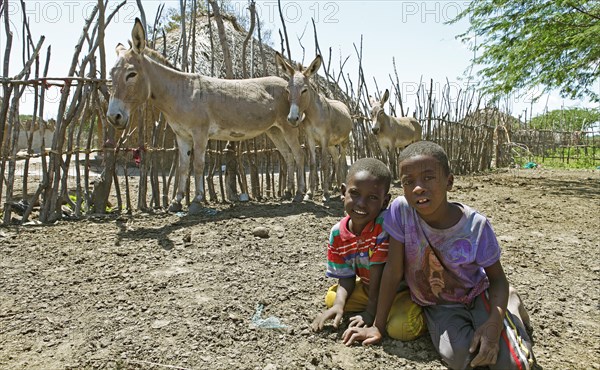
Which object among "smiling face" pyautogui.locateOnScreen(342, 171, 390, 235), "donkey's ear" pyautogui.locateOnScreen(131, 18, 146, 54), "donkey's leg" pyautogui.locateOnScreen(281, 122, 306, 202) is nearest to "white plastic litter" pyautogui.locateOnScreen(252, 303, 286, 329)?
"smiling face" pyautogui.locateOnScreen(342, 171, 390, 235)

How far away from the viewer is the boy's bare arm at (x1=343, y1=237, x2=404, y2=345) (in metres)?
2.31

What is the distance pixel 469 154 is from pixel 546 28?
18.1 feet

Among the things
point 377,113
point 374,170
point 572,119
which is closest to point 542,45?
point 377,113

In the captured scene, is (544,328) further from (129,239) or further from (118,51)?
(118,51)

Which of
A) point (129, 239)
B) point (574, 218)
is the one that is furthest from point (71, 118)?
point (574, 218)

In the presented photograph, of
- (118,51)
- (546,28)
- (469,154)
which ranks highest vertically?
(546,28)

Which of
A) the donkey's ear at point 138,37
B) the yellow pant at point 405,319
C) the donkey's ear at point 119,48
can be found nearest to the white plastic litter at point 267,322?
the yellow pant at point 405,319

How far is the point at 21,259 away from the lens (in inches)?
153

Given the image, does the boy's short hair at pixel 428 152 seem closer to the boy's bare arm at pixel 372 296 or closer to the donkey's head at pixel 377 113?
the boy's bare arm at pixel 372 296

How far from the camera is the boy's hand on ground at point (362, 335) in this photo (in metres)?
2.29

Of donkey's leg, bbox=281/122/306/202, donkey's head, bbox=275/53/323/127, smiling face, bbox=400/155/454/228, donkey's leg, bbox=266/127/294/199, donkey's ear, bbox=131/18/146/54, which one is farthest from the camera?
donkey's leg, bbox=266/127/294/199

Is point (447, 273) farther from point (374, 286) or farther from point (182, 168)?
point (182, 168)

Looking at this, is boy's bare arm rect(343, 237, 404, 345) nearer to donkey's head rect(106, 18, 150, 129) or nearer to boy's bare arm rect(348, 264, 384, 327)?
boy's bare arm rect(348, 264, 384, 327)

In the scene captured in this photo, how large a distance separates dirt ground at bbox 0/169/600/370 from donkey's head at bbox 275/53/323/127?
1.42m
